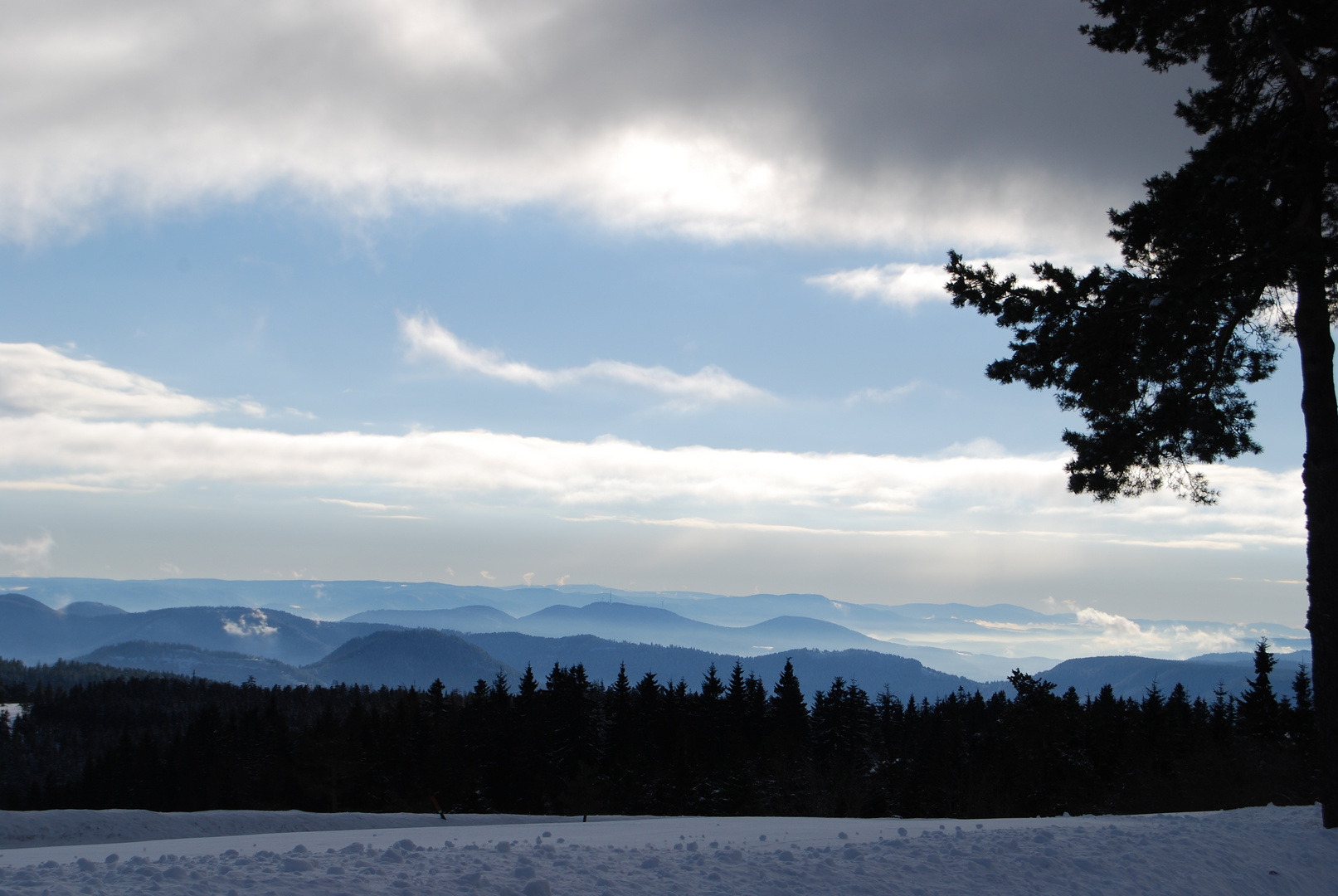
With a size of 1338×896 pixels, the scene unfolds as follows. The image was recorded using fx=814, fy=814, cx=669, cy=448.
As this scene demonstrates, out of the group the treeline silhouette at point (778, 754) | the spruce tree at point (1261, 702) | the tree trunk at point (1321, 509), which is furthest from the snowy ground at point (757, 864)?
the spruce tree at point (1261, 702)

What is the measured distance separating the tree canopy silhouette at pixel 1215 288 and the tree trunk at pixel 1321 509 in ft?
0.07

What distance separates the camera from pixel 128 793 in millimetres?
83938

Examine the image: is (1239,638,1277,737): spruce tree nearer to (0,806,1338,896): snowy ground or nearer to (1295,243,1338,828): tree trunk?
(1295,243,1338,828): tree trunk

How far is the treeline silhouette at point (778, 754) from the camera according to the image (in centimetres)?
4297

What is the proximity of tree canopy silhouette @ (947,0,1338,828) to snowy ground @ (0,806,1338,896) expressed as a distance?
112 inches

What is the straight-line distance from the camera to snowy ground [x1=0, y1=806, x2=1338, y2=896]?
7.32 meters

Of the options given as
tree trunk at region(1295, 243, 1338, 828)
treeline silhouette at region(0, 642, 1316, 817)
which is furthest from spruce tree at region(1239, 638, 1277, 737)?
tree trunk at region(1295, 243, 1338, 828)

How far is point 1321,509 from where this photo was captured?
1173cm

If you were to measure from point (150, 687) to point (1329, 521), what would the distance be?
20142 centimetres

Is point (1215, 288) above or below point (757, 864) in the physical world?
above

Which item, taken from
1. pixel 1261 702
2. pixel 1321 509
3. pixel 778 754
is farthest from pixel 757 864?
pixel 1261 702

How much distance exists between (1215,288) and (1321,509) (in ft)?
11.5

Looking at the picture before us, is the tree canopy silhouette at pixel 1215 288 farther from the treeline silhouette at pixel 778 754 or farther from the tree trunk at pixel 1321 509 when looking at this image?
the treeline silhouette at pixel 778 754

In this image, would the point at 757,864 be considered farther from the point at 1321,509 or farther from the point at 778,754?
the point at 778,754
